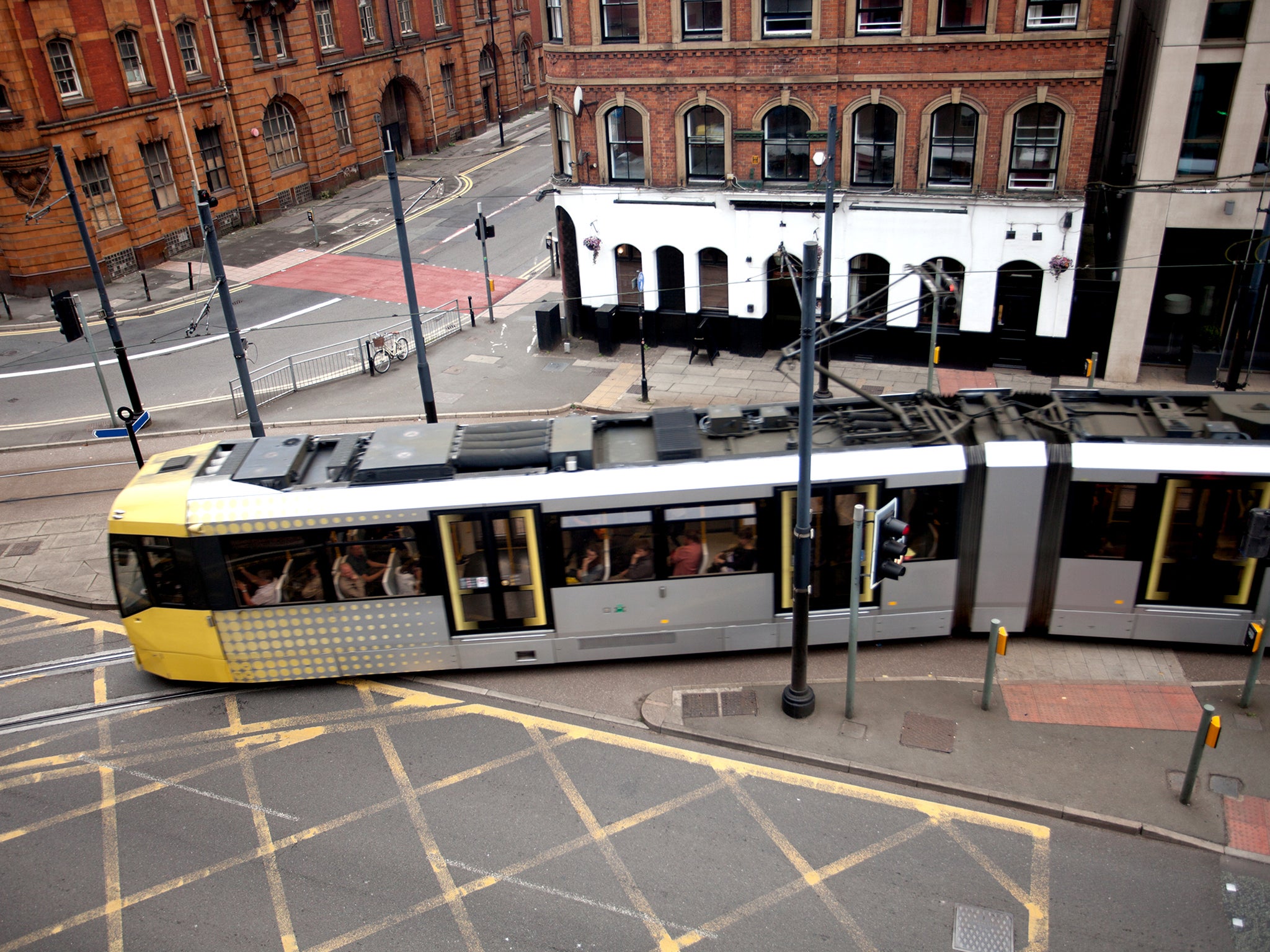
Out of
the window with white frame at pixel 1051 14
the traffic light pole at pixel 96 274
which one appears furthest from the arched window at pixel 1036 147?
the traffic light pole at pixel 96 274

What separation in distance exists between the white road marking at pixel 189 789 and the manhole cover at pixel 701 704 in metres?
4.95

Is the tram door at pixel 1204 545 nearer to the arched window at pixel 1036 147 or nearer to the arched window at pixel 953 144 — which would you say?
the arched window at pixel 1036 147

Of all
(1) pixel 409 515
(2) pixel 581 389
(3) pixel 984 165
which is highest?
(3) pixel 984 165

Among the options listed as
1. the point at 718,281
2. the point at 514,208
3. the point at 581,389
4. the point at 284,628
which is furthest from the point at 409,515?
the point at 514,208

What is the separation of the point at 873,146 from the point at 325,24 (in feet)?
94.5

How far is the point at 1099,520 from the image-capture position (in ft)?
42.2

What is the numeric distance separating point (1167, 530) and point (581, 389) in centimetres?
1457

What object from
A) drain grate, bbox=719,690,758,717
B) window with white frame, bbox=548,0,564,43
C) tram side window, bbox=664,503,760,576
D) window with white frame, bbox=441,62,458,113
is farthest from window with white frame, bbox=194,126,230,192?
drain grate, bbox=719,690,758,717

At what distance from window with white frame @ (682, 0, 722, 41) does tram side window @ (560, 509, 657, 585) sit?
619 inches

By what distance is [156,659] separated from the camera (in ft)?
44.9

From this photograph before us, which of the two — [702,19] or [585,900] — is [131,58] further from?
[585,900]

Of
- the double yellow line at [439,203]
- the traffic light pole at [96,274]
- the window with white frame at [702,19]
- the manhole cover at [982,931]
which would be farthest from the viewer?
the double yellow line at [439,203]

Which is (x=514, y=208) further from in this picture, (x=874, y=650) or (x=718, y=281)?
(x=874, y=650)

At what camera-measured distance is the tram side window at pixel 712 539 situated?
1273 cm
